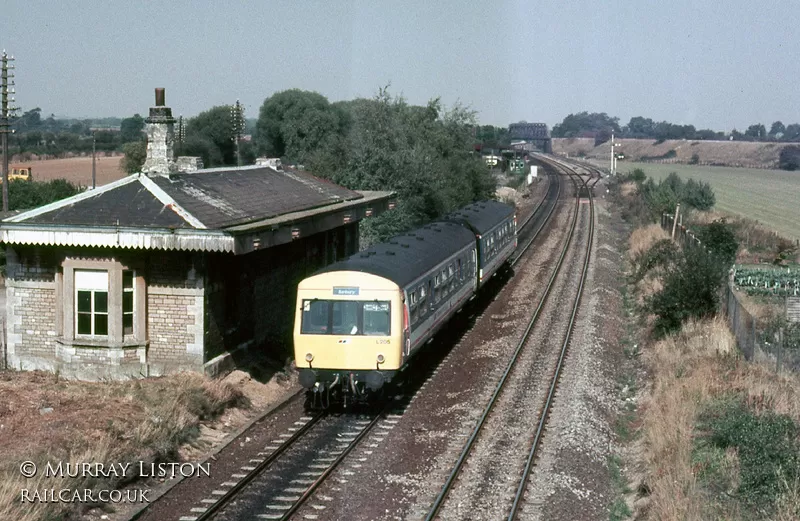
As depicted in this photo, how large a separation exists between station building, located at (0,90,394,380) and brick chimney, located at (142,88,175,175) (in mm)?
28

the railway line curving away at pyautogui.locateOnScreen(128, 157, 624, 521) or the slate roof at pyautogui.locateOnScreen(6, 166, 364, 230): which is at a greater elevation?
the slate roof at pyautogui.locateOnScreen(6, 166, 364, 230)

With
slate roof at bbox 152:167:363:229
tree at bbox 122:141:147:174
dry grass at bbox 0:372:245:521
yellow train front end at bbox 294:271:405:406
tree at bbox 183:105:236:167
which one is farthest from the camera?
tree at bbox 183:105:236:167

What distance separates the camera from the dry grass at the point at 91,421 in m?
11.3

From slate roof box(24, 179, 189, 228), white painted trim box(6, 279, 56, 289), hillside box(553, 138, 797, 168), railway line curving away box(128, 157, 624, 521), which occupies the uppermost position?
hillside box(553, 138, 797, 168)

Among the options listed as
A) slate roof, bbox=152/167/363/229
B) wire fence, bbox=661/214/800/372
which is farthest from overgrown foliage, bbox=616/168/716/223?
slate roof, bbox=152/167/363/229

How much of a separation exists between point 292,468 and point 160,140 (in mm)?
8573

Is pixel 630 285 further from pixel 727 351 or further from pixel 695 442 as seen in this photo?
pixel 695 442

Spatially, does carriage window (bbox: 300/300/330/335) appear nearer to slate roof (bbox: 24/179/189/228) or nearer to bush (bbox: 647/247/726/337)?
slate roof (bbox: 24/179/189/228)

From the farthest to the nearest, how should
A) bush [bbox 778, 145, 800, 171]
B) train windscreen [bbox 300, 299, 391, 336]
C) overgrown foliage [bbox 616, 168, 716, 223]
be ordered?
bush [bbox 778, 145, 800, 171] < overgrown foliage [bbox 616, 168, 716, 223] < train windscreen [bbox 300, 299, 391, 336]

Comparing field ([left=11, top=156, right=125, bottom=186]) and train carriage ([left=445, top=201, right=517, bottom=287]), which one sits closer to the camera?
train carriage ([left=445, top=201, right=517, bottom=287])

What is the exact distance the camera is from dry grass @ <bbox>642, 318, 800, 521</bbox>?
10.7 m

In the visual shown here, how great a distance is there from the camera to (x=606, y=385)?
1831cm

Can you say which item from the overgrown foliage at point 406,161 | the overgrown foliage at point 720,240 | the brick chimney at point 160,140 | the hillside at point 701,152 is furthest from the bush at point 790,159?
the brick chimney at point 160,140

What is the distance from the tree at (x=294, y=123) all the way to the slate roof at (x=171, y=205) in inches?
2373
